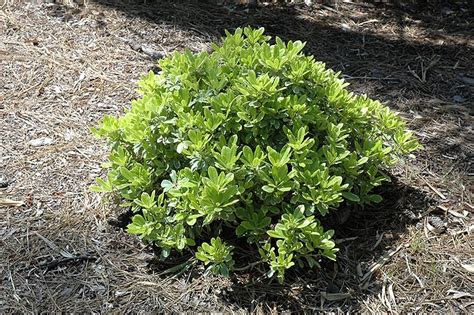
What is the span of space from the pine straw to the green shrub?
0.14m

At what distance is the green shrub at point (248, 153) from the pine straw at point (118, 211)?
145mm

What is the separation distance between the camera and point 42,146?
2.89m

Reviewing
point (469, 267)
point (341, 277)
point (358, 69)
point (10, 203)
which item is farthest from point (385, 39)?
point (10, 203)

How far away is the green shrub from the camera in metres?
2.07

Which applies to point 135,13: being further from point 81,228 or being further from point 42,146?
point 81,228

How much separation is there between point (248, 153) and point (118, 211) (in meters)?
0.74

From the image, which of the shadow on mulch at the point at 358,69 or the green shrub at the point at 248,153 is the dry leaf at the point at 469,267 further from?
the green shrub at the point at 248,153

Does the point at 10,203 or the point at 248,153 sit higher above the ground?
the point at 248,153

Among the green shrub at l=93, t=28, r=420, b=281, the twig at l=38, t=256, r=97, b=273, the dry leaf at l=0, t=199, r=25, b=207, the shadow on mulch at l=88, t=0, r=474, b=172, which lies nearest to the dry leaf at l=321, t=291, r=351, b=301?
the green shrub at l=93, t=28, r=420, b=281

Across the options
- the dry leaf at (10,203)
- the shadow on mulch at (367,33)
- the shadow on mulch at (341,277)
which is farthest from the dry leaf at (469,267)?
the dry leaf at (10,203)

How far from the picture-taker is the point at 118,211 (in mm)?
2516

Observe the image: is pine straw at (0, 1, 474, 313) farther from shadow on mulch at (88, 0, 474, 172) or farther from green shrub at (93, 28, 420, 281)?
green shrub at (93, 28, 420, 281)

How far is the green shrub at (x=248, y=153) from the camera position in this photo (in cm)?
207

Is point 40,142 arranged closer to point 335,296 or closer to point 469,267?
point 335,296
